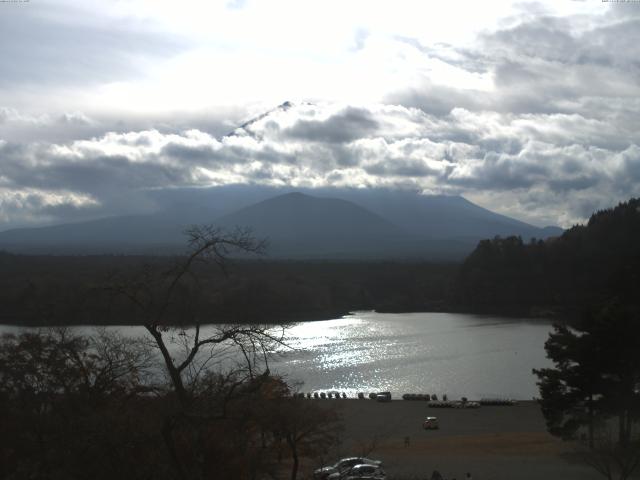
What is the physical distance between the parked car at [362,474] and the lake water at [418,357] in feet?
24.7

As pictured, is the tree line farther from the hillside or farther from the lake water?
the hillside

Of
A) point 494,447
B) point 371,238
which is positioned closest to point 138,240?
point 371,238

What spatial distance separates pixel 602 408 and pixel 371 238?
17970 centimetres

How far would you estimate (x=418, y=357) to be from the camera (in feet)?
108

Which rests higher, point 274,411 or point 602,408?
point 274,411

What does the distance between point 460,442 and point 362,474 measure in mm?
6097

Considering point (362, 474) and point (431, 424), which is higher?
point (362, 474)

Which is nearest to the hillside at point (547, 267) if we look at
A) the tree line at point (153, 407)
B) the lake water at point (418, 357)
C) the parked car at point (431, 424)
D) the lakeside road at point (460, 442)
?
the lake water at point (418, 357)

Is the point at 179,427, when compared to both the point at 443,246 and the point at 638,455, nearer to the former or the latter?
the point at 638,455

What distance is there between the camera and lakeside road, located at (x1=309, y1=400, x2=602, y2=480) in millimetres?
12820

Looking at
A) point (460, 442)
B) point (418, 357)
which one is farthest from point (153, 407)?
point (418, 357)

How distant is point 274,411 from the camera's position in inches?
360

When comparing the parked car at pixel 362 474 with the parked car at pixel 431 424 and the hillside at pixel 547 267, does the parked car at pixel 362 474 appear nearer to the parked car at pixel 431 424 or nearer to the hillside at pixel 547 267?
the parked car at pixel 431 424

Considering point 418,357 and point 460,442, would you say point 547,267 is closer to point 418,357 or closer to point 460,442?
point 418,357
